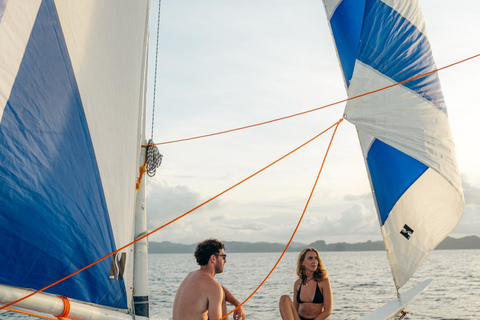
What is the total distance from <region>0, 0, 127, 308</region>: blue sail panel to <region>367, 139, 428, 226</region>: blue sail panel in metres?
2.98

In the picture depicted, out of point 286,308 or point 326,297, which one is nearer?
point 286,308

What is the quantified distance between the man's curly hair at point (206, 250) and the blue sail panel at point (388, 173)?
199 cm

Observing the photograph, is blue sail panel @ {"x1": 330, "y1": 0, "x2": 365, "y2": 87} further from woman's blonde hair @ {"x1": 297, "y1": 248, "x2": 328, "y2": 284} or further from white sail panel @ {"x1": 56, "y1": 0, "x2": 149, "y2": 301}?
woman's blonde hair @ {"x1": 297, "y1": 248, "x2": 328, "y2": 284}

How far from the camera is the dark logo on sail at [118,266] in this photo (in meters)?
3.98

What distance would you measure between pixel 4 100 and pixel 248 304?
989 inches

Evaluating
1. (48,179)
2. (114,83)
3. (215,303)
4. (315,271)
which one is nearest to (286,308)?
(315,271)

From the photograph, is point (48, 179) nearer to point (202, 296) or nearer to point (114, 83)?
point (114, 83)

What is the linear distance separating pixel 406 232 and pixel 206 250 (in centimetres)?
234

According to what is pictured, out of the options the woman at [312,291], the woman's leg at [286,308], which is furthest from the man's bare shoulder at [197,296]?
the woman at [312,291]

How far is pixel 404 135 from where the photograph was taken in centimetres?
496

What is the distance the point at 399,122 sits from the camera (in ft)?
16.3

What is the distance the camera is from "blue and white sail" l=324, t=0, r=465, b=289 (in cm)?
503

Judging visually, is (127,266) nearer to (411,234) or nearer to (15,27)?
(15,27)

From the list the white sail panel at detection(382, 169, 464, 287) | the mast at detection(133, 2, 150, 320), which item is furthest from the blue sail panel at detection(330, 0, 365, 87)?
the mast at detection(133, 2, 150, 320)
